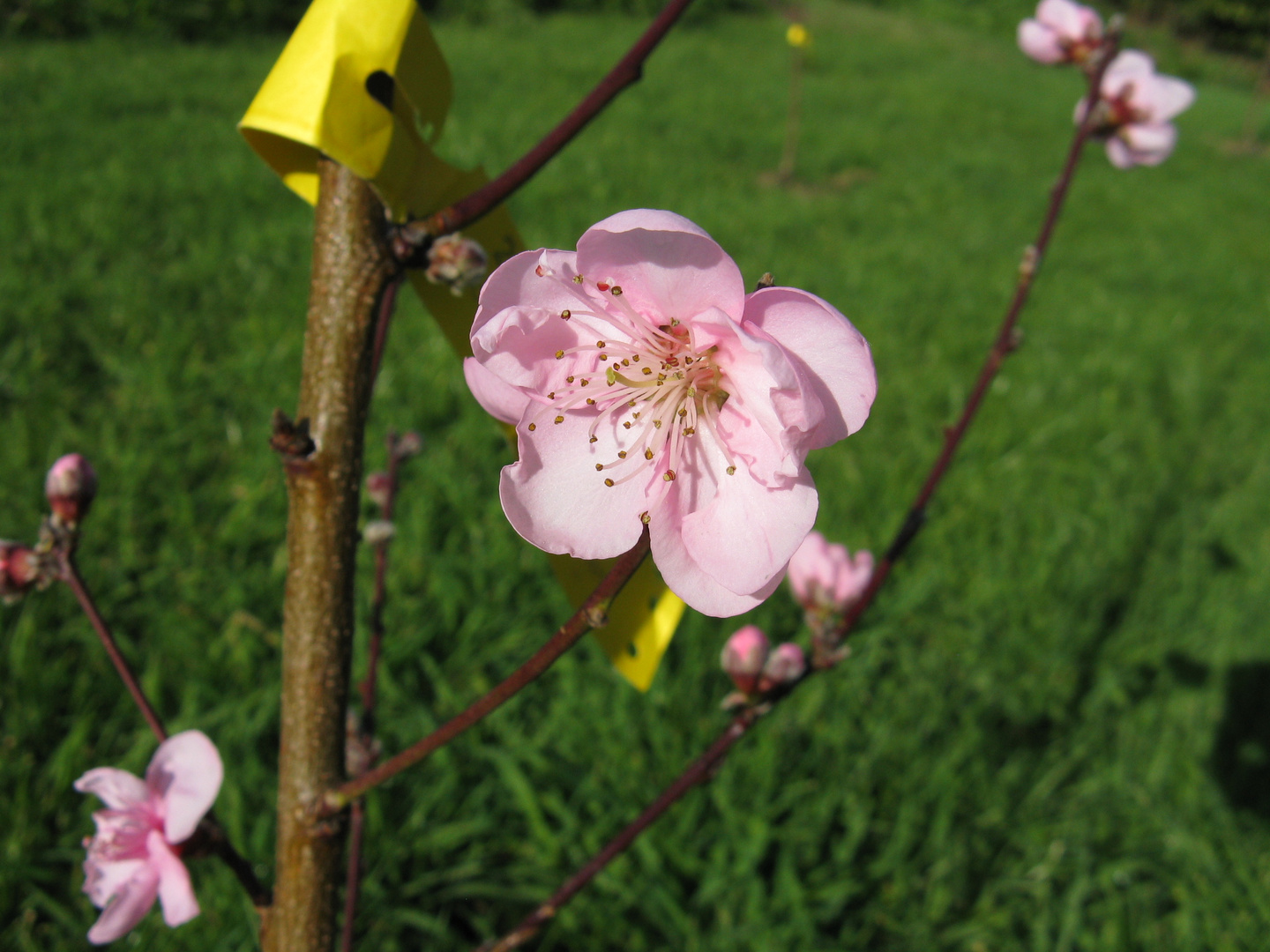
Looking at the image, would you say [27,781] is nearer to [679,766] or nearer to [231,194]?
[679,766]

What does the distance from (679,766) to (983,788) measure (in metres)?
0.66

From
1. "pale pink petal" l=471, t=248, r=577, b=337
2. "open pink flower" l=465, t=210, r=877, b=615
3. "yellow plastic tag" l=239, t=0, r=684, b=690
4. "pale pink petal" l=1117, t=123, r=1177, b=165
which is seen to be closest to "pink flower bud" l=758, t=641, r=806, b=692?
"yellow plastic tag" l=239, t=0, r=684, b=690

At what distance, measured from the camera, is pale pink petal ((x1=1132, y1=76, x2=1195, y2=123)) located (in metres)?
1.31

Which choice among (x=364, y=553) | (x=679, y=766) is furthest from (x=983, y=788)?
(x=364, y=553)

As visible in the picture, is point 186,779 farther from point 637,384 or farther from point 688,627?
point 688,627

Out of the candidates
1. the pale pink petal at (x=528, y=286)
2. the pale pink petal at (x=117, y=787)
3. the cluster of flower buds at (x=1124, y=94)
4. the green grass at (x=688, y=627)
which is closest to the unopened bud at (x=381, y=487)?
the pale pink petal at (x=117, y=787)

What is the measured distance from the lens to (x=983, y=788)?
188cm

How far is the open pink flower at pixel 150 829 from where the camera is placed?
70 centimetres

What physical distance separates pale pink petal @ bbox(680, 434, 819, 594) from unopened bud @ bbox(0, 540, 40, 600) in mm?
663

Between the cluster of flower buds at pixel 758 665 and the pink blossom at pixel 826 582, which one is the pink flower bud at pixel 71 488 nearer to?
the cluster of flower buds at pixel 758 665

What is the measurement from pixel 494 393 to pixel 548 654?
16cm

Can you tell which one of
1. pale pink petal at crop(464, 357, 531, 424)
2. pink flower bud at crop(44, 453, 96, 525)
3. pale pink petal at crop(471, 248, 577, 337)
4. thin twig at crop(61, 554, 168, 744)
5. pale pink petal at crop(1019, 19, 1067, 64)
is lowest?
thin twig at crop(61, 554, 168, 744)

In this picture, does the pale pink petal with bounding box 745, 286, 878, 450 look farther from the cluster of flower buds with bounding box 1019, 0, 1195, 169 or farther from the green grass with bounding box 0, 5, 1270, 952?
the green grass with bounding box 0, 5, 1270, 952

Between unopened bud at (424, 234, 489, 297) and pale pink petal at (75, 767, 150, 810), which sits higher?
unopened bud at (424, 234, 489, 297)
